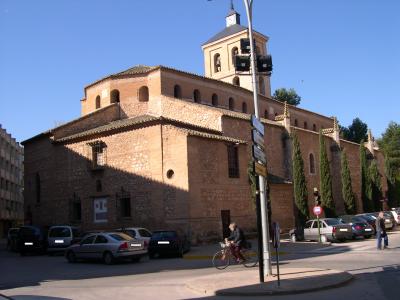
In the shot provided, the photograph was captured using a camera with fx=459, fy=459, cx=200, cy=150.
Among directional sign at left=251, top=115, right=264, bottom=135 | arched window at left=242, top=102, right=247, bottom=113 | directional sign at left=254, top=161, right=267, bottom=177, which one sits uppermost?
arched window at left=242, top=102, right=247, bottom=113

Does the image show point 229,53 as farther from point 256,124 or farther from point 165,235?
point 256,124

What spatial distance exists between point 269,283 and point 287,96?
64846 mm

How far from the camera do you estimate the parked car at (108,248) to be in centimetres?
1905

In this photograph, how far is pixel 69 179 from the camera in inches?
1310

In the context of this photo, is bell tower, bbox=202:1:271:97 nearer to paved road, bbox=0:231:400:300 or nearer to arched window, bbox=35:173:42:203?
arched window, bbox=35:173:42:203

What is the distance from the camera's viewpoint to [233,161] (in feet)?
98.7

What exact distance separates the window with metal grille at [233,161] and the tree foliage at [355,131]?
162 ft

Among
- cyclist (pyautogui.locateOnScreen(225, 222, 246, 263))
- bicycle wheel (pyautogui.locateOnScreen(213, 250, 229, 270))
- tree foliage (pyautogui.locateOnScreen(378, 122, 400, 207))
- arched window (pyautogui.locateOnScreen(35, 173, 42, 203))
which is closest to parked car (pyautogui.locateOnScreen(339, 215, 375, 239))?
cyclist (pyautogui.locateOnScreen(225, 222, 246, 263))

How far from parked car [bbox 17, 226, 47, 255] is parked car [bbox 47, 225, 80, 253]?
0.46m

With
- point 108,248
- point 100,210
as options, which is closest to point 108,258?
point 108,248

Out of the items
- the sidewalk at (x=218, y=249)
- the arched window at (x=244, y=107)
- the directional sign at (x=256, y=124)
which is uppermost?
the arched window at (x=244, y=107)

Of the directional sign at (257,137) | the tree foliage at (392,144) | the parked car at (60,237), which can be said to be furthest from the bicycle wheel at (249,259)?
the tree foliage at (392,144)

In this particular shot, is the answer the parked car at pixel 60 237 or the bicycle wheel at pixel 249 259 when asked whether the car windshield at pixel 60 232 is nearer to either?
Answer: the parked car at pixel 60 237

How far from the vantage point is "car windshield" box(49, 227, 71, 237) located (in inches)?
1000
